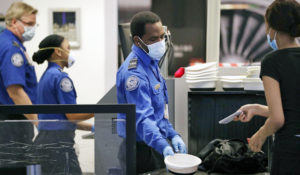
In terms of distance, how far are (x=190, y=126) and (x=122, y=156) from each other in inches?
59.1

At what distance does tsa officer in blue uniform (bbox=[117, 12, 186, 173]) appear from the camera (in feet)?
4.84

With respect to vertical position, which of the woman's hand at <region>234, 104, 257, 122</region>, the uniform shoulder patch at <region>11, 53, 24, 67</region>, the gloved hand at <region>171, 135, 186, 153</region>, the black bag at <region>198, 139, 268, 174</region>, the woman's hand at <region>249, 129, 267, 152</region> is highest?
the uniform shoulder patch at <region>11, 53, 24, 67</region>

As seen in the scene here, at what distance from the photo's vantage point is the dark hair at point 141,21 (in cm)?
163

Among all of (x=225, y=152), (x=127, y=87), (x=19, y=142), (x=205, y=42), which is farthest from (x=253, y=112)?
(x=205, y=42)

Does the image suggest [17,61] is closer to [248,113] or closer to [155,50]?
[155,50]

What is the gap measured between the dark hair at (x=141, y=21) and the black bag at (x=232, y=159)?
792 millimetres

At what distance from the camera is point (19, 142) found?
2.98 feet

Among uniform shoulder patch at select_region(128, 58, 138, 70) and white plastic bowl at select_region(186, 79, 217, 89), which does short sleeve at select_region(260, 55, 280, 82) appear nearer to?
uniform shoulder patch at select_region(128, 58, 138, 70)

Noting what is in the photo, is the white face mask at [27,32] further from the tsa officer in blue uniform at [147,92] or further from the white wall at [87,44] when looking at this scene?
the white wall at [87,44]

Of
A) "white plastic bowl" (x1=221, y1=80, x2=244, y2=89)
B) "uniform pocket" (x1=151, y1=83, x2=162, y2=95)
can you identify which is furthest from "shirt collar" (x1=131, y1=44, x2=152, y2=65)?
"white plastic bowl" (x1=221, y1=80, x2=244, y2=89)

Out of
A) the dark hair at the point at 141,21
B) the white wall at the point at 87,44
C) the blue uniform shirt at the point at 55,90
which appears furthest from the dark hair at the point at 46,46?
the white wall at the point at 87,44

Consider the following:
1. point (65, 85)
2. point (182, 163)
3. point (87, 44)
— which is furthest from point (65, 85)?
point (87, 44)

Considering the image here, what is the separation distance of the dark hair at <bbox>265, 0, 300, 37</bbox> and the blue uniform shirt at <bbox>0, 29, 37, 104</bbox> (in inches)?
68.1

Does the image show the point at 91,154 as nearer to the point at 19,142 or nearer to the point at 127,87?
the point at 19,142
